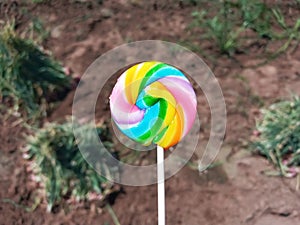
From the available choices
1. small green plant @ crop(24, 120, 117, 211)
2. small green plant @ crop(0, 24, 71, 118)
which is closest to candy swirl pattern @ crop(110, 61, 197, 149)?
small green plant @ crop(24, 120, 117, 211)

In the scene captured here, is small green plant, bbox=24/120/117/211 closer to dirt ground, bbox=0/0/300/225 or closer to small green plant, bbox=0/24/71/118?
dirt ground, bbox=0/0/300/225

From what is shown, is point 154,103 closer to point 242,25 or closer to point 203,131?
point 203,131

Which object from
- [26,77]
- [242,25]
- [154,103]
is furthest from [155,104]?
[242,25]

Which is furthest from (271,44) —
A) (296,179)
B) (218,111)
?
(296,179)

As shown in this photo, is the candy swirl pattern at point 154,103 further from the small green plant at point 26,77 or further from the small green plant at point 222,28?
the small green plant at point 222,28

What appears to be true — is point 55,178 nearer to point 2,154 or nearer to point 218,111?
point 2,154
